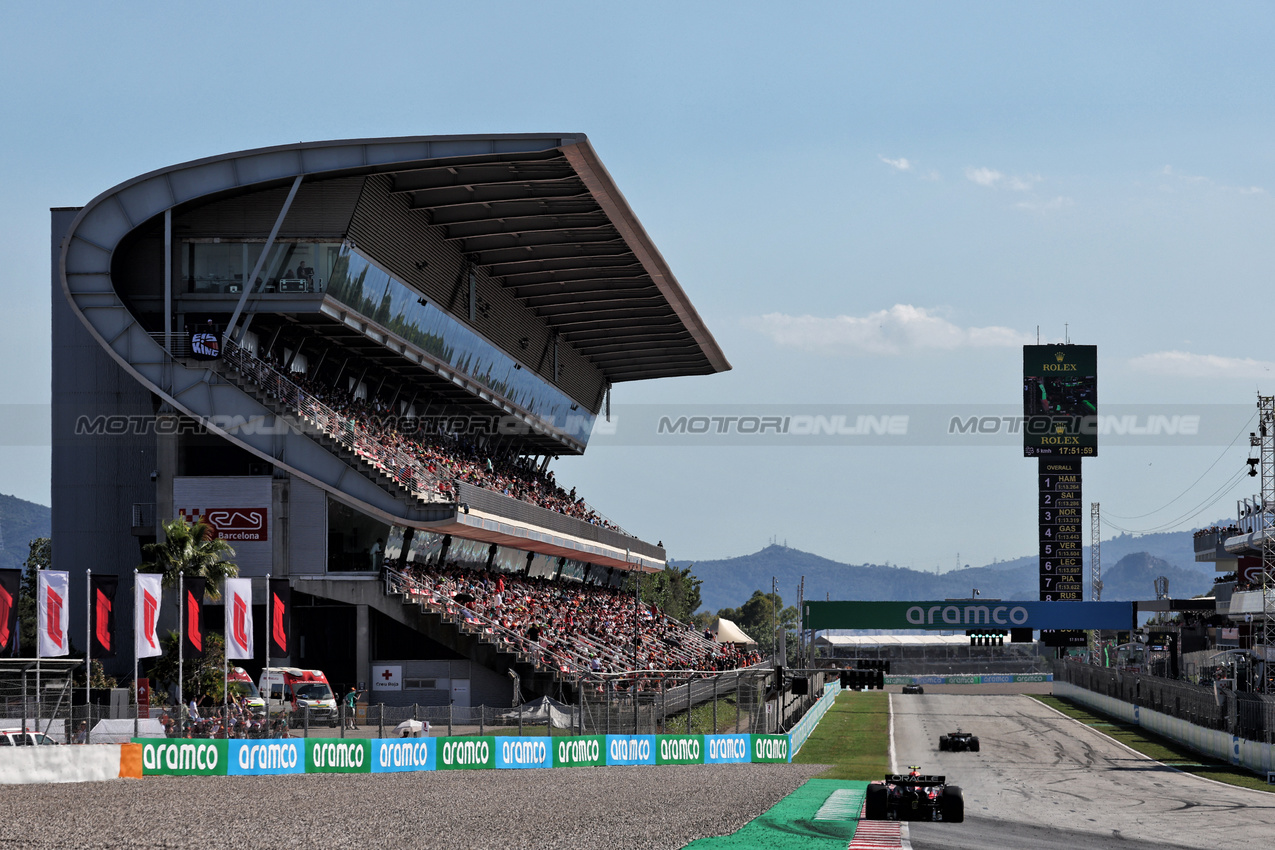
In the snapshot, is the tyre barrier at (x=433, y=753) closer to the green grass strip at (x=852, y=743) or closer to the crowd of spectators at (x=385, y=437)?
the green grass strip at (x=852, y=743)

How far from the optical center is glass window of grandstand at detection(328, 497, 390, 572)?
48344 millimetres

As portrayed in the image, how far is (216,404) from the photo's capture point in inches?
1842

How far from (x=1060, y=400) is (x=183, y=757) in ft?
248

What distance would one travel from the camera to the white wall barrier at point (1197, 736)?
1548 inches

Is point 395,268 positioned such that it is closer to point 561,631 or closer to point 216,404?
point 216,404

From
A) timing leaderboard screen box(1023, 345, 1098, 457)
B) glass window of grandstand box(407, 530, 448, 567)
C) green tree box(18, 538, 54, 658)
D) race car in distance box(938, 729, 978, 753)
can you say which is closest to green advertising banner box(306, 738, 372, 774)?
glass window of grandstand box(407, 530, 448, 567)

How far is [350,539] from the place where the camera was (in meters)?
48.5

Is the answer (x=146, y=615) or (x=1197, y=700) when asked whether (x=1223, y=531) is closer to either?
(x=1197, y=700)

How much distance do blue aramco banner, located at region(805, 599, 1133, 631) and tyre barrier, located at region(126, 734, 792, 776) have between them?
34781 mm

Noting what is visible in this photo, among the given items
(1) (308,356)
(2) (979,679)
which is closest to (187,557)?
(1) (308,356)

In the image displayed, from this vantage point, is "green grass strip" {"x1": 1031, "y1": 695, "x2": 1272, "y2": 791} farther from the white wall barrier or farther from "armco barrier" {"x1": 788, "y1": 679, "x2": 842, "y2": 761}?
"armco barrier" {"x1": 788, "y1": 679, "x2": 842, "y2": 761}

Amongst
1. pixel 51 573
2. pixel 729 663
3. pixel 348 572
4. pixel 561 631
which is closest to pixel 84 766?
pixel 51 573

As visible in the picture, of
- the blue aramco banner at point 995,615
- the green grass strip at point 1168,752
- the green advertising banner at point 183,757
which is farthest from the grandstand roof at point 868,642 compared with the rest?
the green advertising banner at point 183,757

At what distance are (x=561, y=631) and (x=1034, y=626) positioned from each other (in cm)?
3534
